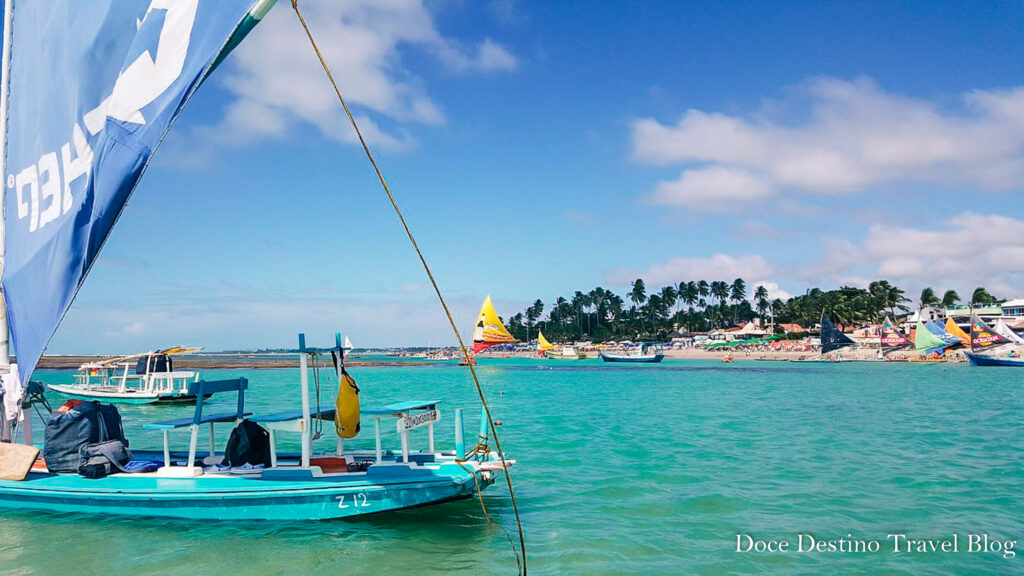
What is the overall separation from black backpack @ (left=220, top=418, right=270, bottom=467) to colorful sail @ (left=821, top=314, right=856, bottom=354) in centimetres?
11004

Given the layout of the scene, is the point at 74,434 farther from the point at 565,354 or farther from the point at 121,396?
the point at 565,354

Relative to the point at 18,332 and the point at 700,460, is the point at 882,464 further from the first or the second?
the point at 18,332

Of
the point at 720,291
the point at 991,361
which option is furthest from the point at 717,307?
the point at 991,361

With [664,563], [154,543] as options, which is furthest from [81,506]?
[664,563]

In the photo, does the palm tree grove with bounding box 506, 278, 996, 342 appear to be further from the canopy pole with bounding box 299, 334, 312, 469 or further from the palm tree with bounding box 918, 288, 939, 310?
the canopy pole with bounding box 299, 334, 312, 469

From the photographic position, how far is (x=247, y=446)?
1203 cm

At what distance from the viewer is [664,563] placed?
1033 centimetres

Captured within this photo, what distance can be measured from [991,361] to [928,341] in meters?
16.7

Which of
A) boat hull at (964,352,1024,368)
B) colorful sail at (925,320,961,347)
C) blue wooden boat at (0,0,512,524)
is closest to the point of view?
blue wooden boat at (0,0,512,524)

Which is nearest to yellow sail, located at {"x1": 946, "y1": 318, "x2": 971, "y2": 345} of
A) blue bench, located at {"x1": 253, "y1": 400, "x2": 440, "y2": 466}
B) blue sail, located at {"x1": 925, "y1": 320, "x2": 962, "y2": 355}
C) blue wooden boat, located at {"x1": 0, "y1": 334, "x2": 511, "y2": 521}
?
blue sail, located at {"x1": 925, "y1": 320, "x2": 962, "y2": 355}

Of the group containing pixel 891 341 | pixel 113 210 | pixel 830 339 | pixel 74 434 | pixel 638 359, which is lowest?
pixel 638 359

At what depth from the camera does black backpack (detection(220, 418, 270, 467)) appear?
472 inches

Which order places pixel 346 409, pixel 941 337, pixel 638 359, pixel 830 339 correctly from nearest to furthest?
pixel 346 409
pixel 941 337
pixel 830 339
pixel 638 359

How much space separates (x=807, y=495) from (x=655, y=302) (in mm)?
170209
